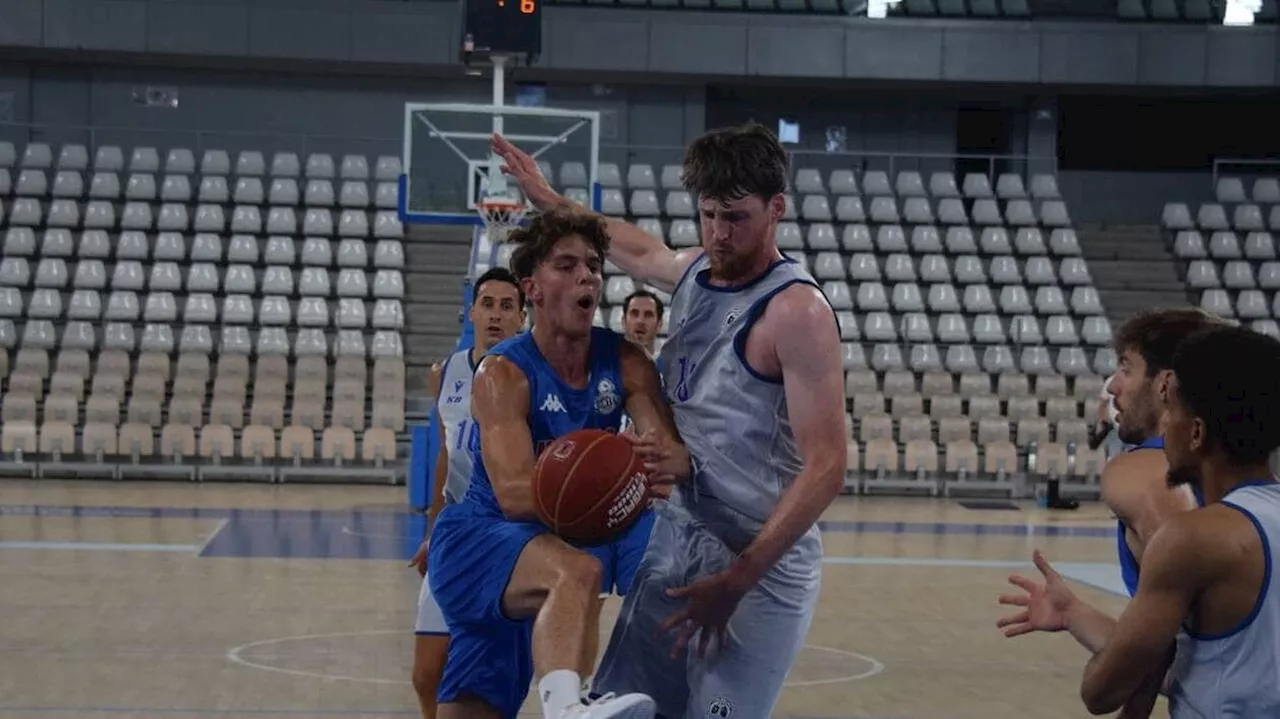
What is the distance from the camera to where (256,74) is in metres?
21.3

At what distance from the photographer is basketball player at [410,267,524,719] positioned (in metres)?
5.12

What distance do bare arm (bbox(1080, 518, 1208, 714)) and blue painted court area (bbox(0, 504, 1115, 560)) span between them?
28.5 ft

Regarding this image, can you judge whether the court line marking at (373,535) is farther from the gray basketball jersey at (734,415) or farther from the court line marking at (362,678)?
the gray basketball jersey at (734,415)

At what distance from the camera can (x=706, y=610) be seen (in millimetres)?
3551

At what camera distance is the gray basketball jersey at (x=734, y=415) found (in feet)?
11.9

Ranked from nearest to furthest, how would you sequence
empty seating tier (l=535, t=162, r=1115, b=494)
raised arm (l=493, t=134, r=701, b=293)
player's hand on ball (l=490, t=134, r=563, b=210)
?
raised arm (l=493, t=134, r=701, b=293)
player's hand on ball (l=490, t=134, r=563, b=210)
empty seating tier (l=535, t=162, r=1115, b=494)

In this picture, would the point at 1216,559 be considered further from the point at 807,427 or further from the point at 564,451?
the point at 564,451

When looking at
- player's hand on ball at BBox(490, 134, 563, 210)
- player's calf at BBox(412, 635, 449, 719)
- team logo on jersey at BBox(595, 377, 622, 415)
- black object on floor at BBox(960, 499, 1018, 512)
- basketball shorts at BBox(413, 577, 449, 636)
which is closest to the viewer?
team logo on jersey at BBox(595, 377, 622, 415)

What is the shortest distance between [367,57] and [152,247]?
379 cm

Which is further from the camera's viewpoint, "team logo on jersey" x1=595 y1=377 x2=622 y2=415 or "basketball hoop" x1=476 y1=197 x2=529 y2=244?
"basketball hoop" x1=476 y1=197 x2=529 y2=244

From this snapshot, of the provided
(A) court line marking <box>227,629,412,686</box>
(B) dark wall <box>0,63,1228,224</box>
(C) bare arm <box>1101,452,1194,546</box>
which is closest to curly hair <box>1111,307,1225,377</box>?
(C) bare arm <box>1101,452,1194,546</box>

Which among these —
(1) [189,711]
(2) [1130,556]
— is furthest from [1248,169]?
(2) [1130,556]

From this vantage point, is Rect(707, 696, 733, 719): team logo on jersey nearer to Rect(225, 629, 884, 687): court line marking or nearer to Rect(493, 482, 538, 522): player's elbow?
Rect(493, 482, 538, 522): player's elbow

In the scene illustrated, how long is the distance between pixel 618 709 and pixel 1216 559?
1233 millimetres
